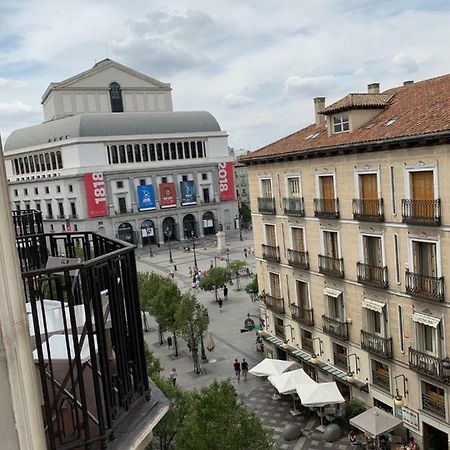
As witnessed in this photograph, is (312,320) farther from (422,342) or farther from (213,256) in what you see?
(213,256)

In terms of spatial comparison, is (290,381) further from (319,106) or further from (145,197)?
(145,197)

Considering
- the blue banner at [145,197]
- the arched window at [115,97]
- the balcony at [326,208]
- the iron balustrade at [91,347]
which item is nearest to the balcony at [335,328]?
the balcony at [326,208]

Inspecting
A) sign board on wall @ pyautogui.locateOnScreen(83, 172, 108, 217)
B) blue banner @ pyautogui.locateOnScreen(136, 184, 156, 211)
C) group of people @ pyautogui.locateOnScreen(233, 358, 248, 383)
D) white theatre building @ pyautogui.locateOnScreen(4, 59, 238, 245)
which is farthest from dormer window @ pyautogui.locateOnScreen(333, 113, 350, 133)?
blue banner @ pyautogui.locateOnScreen(136, 184, 156, 211)

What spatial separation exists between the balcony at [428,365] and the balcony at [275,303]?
383 inches

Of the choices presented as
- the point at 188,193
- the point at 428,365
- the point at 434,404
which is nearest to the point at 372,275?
the point at 428,365

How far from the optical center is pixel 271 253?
29484 millimetres

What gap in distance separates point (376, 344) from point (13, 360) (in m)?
21.3

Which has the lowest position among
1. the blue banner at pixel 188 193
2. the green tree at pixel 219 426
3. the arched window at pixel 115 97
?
the green tree at pixel 219 426

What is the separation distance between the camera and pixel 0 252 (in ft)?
9.77

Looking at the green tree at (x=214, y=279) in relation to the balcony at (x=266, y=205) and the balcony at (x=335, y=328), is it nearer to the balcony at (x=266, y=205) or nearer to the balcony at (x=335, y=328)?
the balcony at (x=266, y=205)

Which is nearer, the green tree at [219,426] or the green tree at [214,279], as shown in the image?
the green tree at [219,426]

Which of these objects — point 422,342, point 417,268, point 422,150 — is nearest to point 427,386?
point 422,342

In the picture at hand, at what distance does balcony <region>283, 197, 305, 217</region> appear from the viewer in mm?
26297

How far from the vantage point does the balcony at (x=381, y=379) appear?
22625 millimetres
